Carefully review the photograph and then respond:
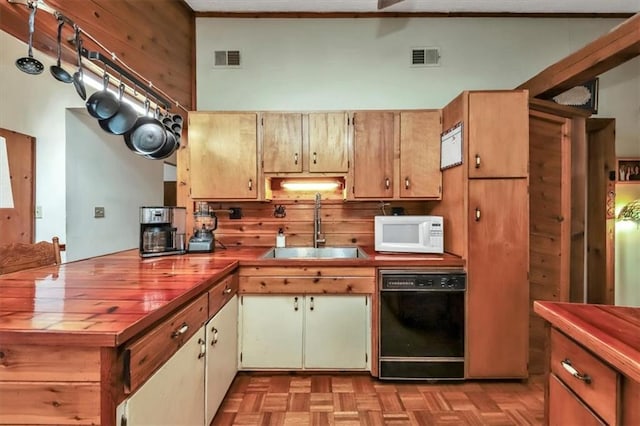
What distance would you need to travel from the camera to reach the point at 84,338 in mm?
847

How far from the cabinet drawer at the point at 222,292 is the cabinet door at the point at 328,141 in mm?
1140

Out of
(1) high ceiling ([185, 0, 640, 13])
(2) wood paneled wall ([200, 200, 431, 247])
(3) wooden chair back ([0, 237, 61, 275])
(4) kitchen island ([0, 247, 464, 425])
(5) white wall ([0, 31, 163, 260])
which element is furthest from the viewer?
(5) white wall ([0, 31, 163, 260])

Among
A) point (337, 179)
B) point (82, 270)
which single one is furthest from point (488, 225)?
point (82, 270)

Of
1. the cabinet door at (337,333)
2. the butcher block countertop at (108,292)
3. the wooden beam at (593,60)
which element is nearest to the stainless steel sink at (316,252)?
the butcher block countertop at (108,292)

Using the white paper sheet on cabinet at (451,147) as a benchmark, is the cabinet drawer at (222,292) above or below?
below

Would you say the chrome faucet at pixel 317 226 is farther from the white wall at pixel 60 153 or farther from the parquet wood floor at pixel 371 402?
the white wall at pixel 60 153

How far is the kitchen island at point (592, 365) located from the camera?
29.7 inches

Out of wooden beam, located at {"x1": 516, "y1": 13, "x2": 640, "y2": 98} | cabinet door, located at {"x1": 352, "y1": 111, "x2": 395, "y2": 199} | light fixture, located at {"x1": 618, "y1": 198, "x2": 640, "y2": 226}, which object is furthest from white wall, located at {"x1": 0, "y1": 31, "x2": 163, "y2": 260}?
light fixture, located at {"x1": 618, "y1": 198, "x2": 640, "y2": 226}

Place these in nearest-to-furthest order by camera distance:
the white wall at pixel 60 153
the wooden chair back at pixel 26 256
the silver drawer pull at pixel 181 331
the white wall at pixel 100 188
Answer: the silver drawer pull at pixel 181 331 → the wooden chair back at pixel 26 256 → the white wall at pixel 60 153 → the white wall at pixel 100 188

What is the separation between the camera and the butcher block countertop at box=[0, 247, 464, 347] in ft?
2.82

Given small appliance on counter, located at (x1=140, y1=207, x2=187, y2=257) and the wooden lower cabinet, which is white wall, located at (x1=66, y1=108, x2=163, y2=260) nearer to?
small appliance on counter, located at (x1=140, y1=207, x2=187, y2=257)

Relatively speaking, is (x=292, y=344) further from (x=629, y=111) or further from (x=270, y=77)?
(x=629, y=111)

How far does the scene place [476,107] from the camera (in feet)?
6.87

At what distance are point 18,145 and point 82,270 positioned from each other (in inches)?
92.2
